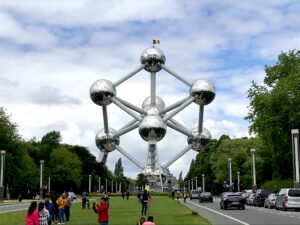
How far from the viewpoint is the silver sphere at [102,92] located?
8612 centimetres

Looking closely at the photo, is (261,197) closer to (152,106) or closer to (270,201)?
(270,201)

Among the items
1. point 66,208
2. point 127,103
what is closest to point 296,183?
point 66,208

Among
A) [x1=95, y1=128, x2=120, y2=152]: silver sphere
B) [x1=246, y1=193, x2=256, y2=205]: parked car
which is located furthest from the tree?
[x1=95, y1=128, x2=120, y2=152]: silver sphere

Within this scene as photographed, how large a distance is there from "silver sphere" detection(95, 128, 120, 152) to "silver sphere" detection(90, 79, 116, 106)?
7886 mm

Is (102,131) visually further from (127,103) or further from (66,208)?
(66,208)

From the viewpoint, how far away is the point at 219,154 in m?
103

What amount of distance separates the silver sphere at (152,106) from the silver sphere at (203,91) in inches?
264

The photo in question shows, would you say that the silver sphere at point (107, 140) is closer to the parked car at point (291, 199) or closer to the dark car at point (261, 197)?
the dark car at point (261, 197)

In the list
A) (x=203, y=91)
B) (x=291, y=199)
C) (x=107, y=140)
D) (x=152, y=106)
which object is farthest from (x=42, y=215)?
(x=107, y=140)

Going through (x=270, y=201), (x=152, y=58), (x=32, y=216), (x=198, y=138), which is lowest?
(x=270, y=201)

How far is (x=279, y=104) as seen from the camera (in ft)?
176

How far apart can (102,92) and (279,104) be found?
37.7m

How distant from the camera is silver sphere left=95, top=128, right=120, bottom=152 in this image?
308 ft

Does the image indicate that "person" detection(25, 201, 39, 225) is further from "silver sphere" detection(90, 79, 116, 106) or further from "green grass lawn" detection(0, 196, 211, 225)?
"silver sphere" detection(90, 79, 116, 106)
